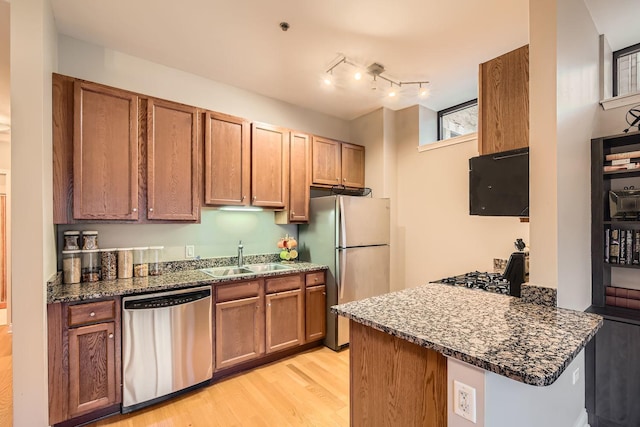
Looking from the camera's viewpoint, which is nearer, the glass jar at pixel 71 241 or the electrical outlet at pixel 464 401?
the electrical outlet at pixel 464 401

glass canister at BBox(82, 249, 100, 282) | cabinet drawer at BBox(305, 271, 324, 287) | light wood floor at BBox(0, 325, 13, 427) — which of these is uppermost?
glass canister at BBox(82, 249, 100, 282)

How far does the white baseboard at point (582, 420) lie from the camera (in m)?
1.76

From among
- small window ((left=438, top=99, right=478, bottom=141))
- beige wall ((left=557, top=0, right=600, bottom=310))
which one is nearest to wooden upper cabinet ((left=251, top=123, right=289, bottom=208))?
small window ((left=438, top=99, right=478, bottom=141))

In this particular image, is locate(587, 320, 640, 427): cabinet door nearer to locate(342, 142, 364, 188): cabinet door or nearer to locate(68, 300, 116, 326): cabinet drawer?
locate(342, 142, 364, 188): cabinet door

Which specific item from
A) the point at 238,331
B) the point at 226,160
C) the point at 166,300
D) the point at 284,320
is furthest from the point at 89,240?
the point at 284,320

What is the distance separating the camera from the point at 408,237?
377 centimetres

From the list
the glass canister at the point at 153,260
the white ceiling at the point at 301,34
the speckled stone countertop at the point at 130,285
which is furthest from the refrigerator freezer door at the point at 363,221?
the glass canister at the point at 153,260

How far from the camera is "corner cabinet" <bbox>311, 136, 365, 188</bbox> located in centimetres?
351

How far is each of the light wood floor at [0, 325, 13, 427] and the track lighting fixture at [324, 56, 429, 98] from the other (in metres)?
3.74

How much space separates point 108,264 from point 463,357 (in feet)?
8.58

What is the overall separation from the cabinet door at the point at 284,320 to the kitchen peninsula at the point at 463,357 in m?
1.42

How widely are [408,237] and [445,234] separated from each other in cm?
50

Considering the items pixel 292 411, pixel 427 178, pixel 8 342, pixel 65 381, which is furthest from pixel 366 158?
pixel 8 342

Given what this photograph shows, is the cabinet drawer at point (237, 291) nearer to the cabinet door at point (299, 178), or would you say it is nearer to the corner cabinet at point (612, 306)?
the cabinet door at point (299, 178)
